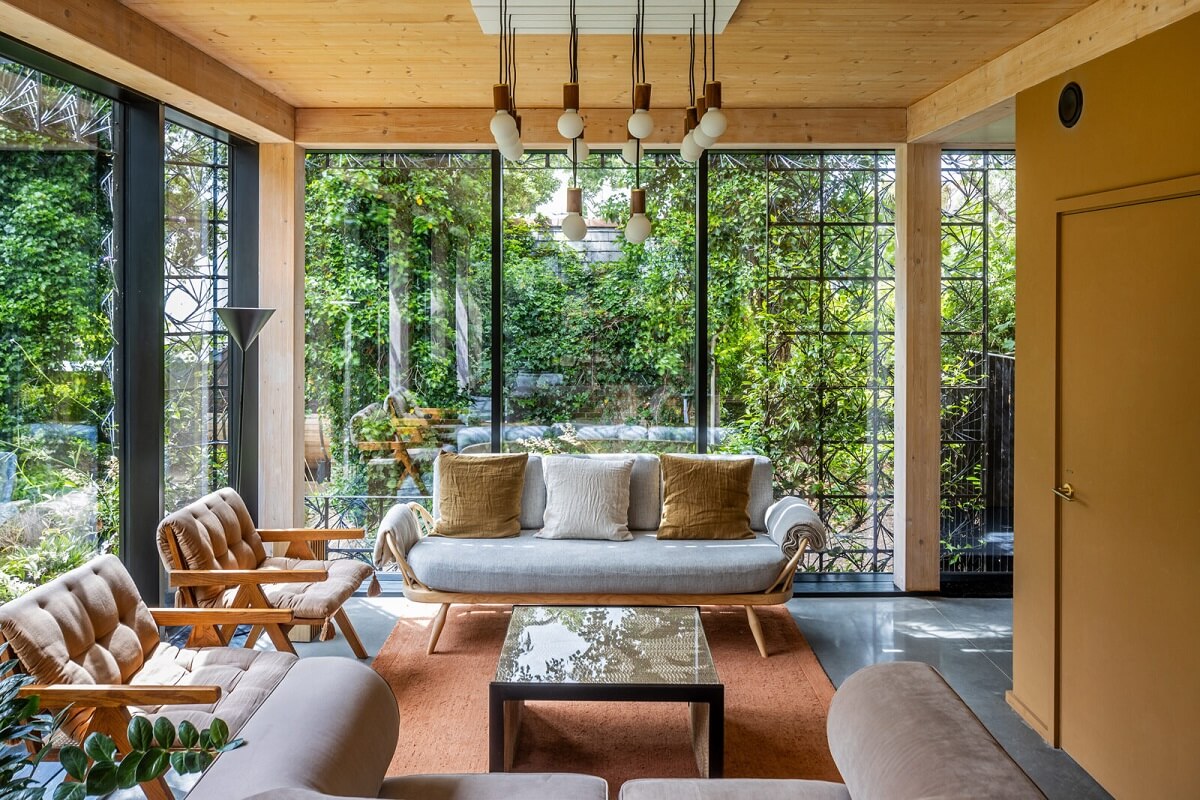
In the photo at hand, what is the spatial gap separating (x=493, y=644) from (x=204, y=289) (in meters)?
2.44

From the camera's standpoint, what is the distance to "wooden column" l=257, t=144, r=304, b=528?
528 cm

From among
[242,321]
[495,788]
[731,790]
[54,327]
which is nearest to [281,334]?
[242,321]

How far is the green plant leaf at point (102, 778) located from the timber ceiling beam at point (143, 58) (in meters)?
2.78

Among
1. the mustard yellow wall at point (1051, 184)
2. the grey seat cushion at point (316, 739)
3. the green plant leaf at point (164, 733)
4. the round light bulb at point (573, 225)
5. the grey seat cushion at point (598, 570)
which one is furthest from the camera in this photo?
the grey seat cushion at point (598, 570)

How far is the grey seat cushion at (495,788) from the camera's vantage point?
7.02ft

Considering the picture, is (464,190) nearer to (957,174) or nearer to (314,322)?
(314,322)

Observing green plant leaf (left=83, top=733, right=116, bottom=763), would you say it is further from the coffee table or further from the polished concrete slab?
the polished concrete slab

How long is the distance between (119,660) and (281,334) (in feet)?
8.71

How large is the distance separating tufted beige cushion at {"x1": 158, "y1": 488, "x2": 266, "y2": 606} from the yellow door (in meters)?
3.60

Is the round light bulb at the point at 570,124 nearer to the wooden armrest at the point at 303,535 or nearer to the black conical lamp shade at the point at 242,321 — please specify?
the black conical lamp shade at the point at 242,321

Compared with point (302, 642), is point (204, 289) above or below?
above

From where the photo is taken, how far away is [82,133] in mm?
3744

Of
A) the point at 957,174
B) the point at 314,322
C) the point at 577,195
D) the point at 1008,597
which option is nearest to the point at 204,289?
the point at 314,322

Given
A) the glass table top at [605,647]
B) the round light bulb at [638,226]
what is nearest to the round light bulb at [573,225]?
the round light bulb at [638,226]
